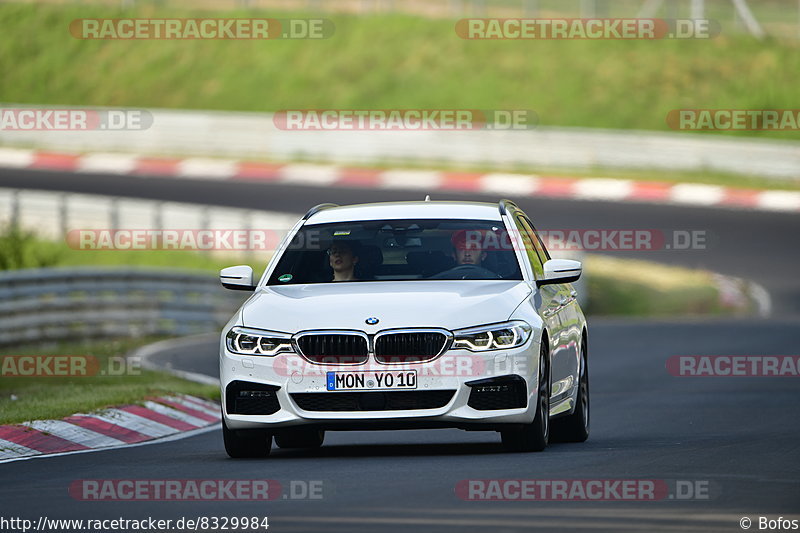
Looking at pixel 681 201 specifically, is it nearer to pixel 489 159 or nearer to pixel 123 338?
pixel 489 159

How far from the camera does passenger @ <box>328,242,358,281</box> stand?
11.4 m

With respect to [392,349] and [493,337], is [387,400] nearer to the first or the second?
[392,349]

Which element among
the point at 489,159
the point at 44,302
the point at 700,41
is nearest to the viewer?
the point at 44,302

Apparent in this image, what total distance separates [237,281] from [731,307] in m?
19.3

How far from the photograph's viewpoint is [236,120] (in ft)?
144

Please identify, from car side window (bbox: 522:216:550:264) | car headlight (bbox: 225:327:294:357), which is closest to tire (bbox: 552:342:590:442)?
car side window (bbox: 522:216:550:264)

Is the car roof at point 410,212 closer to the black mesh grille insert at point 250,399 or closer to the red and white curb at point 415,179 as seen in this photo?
the black mesh grille insert at point 250,399

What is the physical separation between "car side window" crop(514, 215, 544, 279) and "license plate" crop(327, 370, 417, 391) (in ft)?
5.15

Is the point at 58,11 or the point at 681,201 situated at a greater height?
the point at 58,11

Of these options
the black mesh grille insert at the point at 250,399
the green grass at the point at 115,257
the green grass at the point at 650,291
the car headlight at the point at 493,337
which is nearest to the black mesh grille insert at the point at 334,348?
the black mesh grille insert at the point at 250,399

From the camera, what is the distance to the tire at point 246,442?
10.8 m

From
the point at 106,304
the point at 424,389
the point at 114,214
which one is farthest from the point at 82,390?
the point at 114,214

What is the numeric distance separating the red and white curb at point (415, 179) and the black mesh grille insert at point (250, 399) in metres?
28.1

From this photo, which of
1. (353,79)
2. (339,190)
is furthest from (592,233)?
(353,79)
